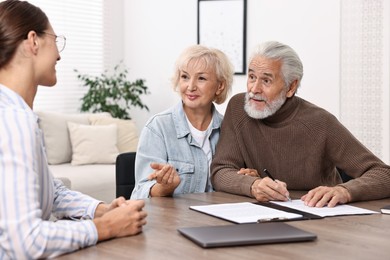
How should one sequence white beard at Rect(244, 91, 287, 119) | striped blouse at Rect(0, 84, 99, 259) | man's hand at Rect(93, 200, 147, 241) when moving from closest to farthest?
striped blouse at Rect(0, 84, 99, 259) → man's hand at Rect(93, 200, 147, 241) → white beard at Rect(244, 91, 287, 119)

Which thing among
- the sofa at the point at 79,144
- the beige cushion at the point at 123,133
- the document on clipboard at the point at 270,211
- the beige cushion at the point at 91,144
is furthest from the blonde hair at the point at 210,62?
the beige cushion at the point at 123,133

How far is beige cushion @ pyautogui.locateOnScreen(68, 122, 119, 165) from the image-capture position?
5.57 m

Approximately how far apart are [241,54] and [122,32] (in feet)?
5.03

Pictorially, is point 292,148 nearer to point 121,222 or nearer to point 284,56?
point 284,56

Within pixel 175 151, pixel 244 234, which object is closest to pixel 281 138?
pixel 175 151

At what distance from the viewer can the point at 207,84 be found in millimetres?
2822

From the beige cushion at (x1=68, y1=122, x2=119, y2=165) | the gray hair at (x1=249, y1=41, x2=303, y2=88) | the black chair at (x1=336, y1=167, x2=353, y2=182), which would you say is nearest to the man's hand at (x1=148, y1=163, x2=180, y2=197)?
the gray hair at (x1=249, y1=41, x2=303, y2=88)

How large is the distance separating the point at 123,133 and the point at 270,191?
3.76 m

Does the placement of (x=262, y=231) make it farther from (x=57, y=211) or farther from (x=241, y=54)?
(x=241, y=54)

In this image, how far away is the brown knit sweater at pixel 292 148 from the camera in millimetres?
2656

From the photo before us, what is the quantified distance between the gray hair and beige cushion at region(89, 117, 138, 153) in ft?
10.7

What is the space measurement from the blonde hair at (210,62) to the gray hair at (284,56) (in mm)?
146

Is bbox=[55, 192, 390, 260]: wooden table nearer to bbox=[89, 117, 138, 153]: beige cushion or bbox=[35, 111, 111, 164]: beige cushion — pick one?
bbox=[35, 111, 111, 164]: beige cushion

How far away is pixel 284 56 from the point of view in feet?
9.11
